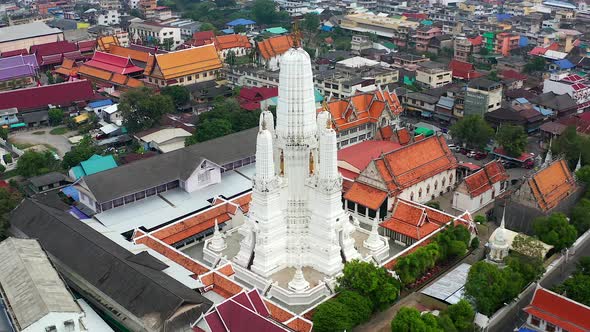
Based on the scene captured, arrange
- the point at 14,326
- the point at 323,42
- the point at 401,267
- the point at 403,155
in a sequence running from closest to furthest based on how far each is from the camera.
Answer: the point at 14,326 → the point at 401,267 → the point at 403,155 → the point at 323,42

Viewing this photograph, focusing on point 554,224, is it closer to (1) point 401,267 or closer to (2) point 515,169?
(1) point 401,267

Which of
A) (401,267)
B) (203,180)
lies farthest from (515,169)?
(203,180)

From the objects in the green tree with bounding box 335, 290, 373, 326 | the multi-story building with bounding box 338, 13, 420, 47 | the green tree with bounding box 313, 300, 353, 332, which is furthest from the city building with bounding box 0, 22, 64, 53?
the green tree with bounding box 313, 300, 353, 332

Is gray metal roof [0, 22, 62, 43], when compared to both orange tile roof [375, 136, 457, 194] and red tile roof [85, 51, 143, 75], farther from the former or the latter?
orange tile roof [375, 136, 457, 194]

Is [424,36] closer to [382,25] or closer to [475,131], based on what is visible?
[382,25]

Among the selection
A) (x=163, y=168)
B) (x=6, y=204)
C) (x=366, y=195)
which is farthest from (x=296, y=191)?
(x=6, y=204)

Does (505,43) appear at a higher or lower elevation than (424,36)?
lower
